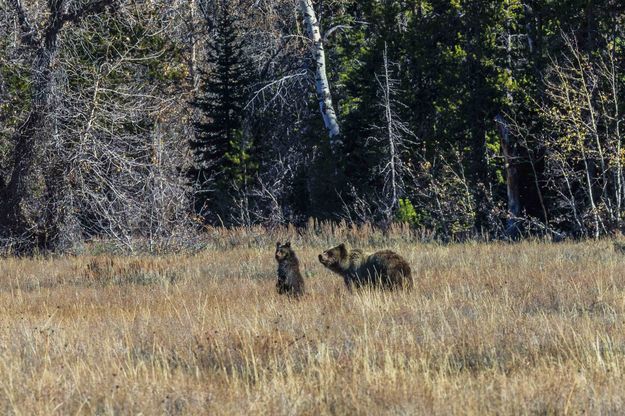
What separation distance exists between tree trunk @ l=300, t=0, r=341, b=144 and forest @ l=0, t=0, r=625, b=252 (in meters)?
0.06

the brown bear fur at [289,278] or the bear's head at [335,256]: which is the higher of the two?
the bear's head at [335,256]

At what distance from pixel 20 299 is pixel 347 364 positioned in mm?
6057

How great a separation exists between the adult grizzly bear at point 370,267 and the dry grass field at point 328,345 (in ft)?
0.93

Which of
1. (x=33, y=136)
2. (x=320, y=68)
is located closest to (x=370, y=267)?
(x=33, y=136)

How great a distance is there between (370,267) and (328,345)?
12.3ft

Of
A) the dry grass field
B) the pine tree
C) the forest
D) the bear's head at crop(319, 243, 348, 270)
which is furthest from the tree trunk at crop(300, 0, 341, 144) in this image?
the bear's head at crop(319, 243, 348, 270)

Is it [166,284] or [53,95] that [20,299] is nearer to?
[166,284]

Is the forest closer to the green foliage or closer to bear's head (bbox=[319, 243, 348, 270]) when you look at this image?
the green foliage

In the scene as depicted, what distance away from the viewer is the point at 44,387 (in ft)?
21.1

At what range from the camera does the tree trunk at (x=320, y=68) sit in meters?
29.3

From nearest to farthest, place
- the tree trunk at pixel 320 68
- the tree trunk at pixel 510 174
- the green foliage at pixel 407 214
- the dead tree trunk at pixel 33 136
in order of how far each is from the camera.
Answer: the dead tree trunk at pixel 33 136 < the green foliage at pixel 407 214 < the tree trunk at pixel 510 174 < the tree trunk at pixel 320 68

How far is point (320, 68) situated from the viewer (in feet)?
98.3

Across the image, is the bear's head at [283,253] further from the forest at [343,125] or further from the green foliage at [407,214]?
the green foliage at [407,214]

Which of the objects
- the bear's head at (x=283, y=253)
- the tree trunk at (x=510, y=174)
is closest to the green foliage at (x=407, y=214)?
the tree trunk at (x=510, y=174)
